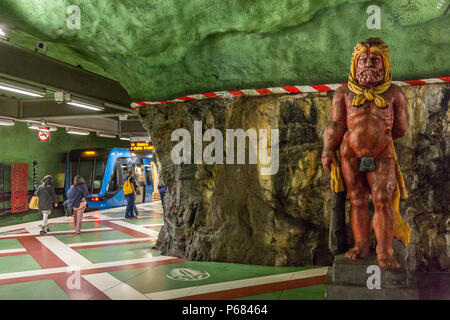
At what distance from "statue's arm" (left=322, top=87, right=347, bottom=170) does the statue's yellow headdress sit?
→ 0.53 ft

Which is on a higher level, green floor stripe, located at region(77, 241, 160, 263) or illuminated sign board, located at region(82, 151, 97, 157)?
illuminated sign board, located at region(82, 151, 97, 157)

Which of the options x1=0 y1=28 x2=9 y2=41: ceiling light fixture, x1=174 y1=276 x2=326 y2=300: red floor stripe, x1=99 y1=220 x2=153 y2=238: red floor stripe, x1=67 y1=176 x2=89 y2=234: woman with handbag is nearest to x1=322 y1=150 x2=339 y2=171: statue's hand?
x1=174 y1=276 x2=326 y2=300: red floor stripe

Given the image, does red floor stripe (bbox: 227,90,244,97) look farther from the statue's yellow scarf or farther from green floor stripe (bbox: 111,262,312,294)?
green floor stripe (bbox: 111,262,312,294)

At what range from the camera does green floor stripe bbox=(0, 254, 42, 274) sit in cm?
586

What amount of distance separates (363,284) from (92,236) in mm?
7080

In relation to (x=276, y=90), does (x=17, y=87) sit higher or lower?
higher

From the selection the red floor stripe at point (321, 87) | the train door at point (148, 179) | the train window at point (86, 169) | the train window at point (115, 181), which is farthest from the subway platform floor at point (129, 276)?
the train door at point (148, 179)

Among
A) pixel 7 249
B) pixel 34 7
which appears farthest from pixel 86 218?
pixel 34 7

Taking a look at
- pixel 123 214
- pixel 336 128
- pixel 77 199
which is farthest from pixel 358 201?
pixel 123 214

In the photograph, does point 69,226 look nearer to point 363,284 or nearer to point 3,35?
point 3,35

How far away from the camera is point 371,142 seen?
3.80m

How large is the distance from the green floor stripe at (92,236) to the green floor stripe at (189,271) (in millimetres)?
3231

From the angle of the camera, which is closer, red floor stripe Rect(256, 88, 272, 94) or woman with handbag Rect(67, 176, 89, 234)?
red floor stripe Rect(256, 88, 272, 94)

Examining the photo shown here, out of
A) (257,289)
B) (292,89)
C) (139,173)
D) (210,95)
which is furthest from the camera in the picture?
(139,173)
